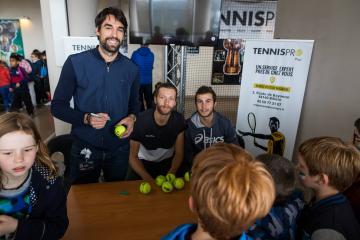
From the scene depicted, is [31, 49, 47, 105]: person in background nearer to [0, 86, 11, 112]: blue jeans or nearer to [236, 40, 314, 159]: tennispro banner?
[0, 86, 11, 112]: blue jeans

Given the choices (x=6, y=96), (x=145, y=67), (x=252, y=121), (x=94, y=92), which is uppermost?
(x=94, y=92)

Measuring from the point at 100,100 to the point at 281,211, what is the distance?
1268 millimetres

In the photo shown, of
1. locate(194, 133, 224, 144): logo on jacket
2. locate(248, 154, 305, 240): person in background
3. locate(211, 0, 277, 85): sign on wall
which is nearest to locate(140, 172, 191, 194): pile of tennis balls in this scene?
locate(248, 154, 305, 240): person in background

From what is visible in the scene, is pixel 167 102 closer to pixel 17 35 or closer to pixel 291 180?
pixel 291 180

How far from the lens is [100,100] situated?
183cm

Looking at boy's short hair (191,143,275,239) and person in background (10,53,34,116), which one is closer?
boy's short hair (191,143,275,239)

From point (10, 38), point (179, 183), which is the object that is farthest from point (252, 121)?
point (10, 38)

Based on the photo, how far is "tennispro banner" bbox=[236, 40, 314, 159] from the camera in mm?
3082

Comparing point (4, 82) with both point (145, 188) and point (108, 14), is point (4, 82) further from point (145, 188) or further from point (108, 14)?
point (145, 188)

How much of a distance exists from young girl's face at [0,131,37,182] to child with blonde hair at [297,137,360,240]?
3.98 feet

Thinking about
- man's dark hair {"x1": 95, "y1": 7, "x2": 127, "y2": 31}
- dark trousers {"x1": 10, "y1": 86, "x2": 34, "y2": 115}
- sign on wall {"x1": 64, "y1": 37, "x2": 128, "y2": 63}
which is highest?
man's dark hair {"x1": 95, "y1": 7, "x2": 127, "y2": 31}

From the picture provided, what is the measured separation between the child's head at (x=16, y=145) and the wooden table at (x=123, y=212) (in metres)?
0.45

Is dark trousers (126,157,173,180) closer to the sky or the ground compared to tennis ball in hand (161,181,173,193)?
closer to the ground

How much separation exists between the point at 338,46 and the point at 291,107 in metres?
0.79
